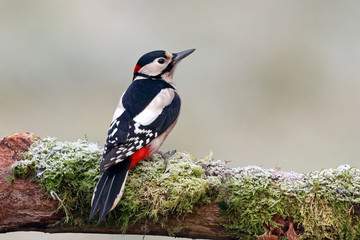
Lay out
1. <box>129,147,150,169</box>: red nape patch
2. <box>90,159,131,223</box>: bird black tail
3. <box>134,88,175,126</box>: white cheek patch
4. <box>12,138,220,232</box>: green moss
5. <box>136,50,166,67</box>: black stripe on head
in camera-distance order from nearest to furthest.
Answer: <box>90,159,131,223</box>: bird black tail, <box>12,138,220,232</box>: green moss, <box>129,147,150,169</box>: red nape patch, <box>134,88,175,126</box>: white cheek patch, <box>136,50,166,67</box>: black stripe on head

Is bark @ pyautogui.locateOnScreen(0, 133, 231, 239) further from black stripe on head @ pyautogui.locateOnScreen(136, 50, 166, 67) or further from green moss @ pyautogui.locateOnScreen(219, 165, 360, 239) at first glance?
black stripe on head @ pyautogui.locateOnScreen(136, 50, 166, 67)

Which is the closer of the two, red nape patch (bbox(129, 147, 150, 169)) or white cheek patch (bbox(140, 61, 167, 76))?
red nape patch (bbox(129, 147, 150, 169))

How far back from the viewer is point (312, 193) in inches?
115

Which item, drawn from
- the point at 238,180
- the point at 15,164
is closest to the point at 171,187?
the point at 238,180

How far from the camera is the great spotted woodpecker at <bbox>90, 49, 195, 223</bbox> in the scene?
2951mm

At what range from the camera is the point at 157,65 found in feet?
13.8

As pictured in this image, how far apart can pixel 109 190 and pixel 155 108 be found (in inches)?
37.1

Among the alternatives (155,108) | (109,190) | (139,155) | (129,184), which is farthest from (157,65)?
(109,190)

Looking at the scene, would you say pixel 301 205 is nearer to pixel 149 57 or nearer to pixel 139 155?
pixel 139 155

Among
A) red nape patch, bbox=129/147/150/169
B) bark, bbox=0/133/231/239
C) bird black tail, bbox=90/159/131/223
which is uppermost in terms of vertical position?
red nape patch, bbox=129/147/150/169

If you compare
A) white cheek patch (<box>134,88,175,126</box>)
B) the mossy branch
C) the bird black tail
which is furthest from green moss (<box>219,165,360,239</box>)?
white cheek patch (<box>134,88,175,126</box>)

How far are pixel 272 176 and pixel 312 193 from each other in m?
0.28

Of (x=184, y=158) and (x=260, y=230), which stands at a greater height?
(x=184, y=158)

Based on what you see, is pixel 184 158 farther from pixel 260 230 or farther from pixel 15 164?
pixel 15 164
